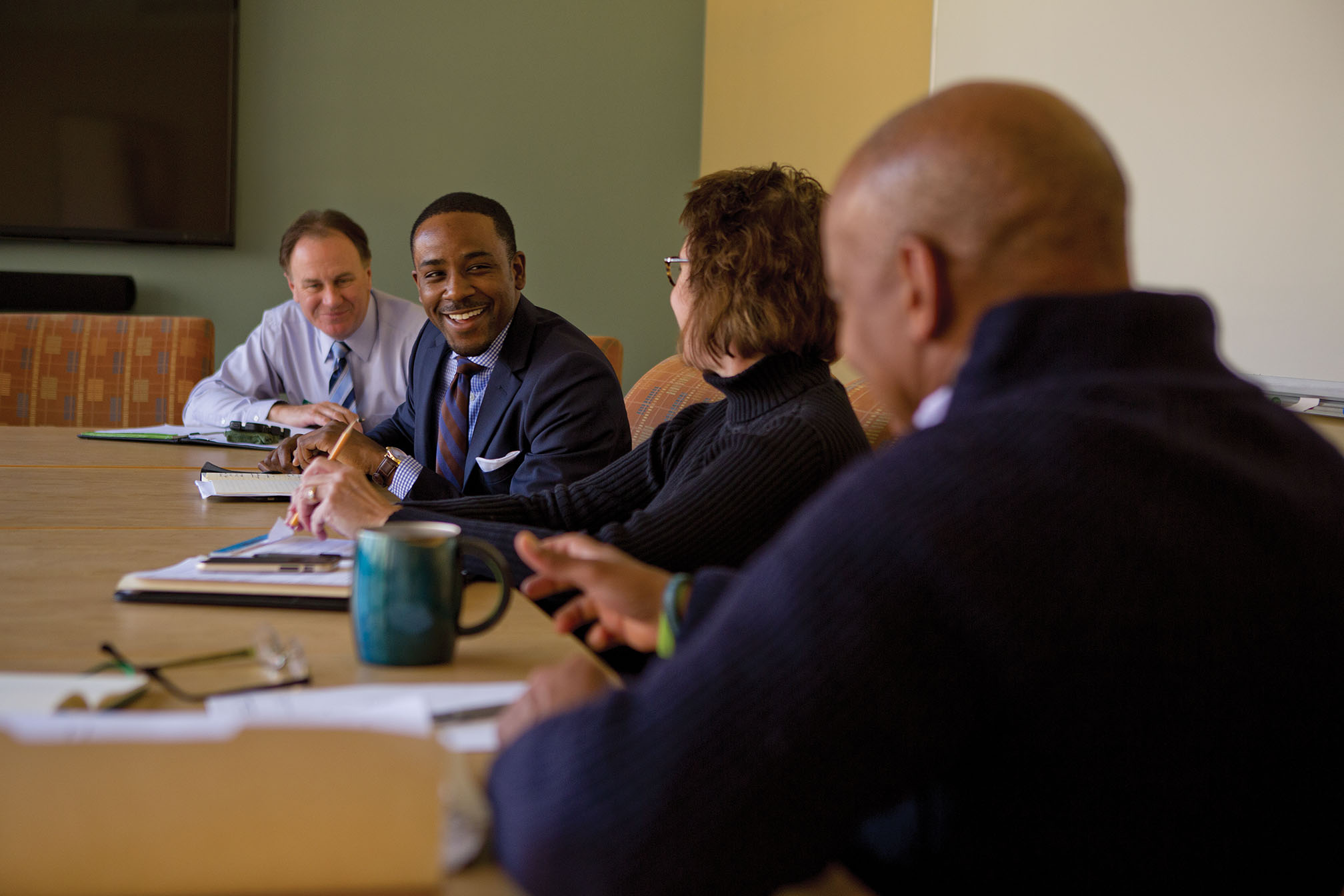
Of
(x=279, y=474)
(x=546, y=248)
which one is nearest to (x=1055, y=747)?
(x=279, y=474)

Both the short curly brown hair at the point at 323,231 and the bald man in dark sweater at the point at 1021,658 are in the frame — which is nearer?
the bald man in dark sweater at the point at 1021,658

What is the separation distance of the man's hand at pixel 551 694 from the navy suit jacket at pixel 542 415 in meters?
1.10

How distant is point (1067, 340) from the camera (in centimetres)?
59

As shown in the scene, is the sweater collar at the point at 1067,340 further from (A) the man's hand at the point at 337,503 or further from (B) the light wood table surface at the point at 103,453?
(B) the light wood table surface at the point at 103,453

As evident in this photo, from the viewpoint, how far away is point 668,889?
1.68ft

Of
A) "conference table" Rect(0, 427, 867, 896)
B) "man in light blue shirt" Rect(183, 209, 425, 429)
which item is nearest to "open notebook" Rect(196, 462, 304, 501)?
"conference table" Rect(0, 427, 867, 896)

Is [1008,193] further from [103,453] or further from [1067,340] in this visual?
[103,453]

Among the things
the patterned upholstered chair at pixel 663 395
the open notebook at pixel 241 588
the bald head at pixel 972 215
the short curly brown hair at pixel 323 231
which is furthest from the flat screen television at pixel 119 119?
the bald head at pixel 972 215

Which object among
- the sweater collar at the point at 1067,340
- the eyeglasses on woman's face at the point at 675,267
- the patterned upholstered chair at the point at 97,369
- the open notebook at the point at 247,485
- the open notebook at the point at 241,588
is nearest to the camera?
the sweater collar at the point at 1067,340

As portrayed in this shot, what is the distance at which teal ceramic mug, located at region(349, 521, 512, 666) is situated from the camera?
883 millimetres

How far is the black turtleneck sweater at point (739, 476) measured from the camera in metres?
1.28

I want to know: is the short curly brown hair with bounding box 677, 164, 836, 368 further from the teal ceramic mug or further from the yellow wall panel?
the yellow wall panel

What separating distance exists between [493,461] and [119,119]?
2631mm

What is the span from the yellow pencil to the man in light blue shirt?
811mm
